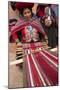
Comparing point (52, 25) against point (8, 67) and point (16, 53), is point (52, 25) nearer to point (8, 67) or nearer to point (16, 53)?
point (16, 53)

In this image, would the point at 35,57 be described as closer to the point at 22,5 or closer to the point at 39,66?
the point at 39,66

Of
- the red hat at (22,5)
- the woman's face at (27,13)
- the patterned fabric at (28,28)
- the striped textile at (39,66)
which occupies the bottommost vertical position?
the striped textile at (39,66)

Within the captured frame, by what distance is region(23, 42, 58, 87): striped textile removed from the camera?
144 centimetres

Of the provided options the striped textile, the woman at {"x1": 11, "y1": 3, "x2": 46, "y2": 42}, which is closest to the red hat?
the woman at {"x1": 11, "y1": 3, "x2": 46, "y2": 42}

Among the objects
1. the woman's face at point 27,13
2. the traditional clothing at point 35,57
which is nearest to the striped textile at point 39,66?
the traditional clothing at point 35,57

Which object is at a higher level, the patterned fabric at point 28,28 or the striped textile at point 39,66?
the patterned fabric at point 28,28

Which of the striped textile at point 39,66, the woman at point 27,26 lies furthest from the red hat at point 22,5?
the striped textile at point 39,66

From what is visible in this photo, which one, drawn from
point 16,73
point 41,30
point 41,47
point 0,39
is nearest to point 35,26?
point 41,30

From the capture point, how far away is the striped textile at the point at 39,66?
1441 millimetres

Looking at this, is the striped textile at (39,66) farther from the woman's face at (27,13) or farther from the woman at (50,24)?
the woman's face at (27,13)

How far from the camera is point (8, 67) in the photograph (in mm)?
1409

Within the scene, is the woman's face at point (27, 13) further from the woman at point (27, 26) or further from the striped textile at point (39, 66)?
the striped textile at point (39, 66)

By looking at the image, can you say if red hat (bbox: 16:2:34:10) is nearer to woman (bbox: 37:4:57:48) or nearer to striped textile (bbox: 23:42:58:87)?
woman (bbox: 37:4:57:48)

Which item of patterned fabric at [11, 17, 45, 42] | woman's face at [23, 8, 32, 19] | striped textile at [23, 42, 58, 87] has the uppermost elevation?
woman's face at [23, 8, 32, 19]
